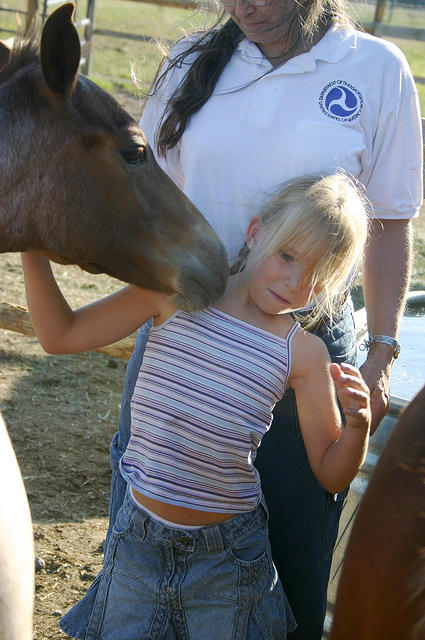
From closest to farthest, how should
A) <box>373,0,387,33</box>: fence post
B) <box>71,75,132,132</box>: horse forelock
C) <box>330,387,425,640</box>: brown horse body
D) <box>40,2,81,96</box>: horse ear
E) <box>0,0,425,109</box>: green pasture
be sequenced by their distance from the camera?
<box>330,387,425,640</box>: brown horse body
<box>40,2,81,96</box>: horse ear
<box>71,75,132,132</box>: horse forelock
<box>0,0,425,109</box>: green pasture
<box>373,0,387,33</box>: fence post

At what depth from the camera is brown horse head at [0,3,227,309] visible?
1.79 meters

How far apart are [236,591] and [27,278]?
86 centimetres

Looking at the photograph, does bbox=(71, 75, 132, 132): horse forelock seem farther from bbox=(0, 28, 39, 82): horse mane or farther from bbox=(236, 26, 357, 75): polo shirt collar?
bbox=(236, 26, 357, 75): polo shirt collar

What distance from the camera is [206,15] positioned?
2.28 meters

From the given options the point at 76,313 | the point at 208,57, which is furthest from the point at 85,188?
the point at 208,57

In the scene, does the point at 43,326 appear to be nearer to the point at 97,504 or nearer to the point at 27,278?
the point at 27,278

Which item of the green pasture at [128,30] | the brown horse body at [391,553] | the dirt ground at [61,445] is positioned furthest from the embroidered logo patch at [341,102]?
the green pasture at [128,30]

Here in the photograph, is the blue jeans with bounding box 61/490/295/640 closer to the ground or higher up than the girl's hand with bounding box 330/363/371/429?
closer to the ground

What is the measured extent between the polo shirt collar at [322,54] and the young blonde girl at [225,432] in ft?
1.02

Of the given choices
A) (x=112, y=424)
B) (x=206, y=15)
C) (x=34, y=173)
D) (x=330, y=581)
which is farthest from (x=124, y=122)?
(x=112, y=424)

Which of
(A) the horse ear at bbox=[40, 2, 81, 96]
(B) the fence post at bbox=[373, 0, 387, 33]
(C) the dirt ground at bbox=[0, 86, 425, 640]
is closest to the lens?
(A) the horse ear at bbox=[40, 2, 81, 96]

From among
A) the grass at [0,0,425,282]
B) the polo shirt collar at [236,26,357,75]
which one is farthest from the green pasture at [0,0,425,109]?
the polo shirt collar at [236,26,357,75]

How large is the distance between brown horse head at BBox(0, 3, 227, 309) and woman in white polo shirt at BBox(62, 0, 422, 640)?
0.50ft

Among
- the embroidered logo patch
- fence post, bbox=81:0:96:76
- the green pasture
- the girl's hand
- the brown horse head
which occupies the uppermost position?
the embroidered logo patch
